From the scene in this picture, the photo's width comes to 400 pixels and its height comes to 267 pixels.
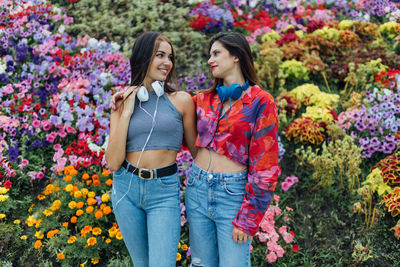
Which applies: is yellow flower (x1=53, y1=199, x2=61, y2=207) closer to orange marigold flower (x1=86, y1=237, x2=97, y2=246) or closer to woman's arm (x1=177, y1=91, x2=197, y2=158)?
orange marigold flower (x1=86, y1=237, x2=97, y2=246)

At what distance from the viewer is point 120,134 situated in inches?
87.1

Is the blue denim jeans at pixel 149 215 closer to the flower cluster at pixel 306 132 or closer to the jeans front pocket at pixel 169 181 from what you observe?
the jeans front pocket at pixel 169 181

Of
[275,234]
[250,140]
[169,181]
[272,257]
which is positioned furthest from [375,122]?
[169,181]

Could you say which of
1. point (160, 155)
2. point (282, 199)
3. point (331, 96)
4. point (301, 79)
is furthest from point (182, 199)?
point (301, 79)

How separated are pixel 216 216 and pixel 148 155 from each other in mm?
607

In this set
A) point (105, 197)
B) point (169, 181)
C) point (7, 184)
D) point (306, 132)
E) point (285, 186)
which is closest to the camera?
point (169, 181)

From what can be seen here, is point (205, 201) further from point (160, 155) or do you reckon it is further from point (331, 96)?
point (331, 96)

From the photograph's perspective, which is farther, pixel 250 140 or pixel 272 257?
pixel 272 257

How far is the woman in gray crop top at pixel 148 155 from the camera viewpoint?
85.4 inches

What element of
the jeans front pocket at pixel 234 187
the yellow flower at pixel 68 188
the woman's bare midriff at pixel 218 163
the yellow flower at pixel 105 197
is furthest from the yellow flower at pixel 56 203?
the jeans front pocket at pixel 234 187

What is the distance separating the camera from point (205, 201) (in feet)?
7.02

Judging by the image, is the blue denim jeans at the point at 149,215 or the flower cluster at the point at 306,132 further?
the flower cluster at the point at 306,132

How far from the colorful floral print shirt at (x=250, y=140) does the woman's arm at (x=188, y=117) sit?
113mm

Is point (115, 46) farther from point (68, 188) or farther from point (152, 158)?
point (152, 158)
